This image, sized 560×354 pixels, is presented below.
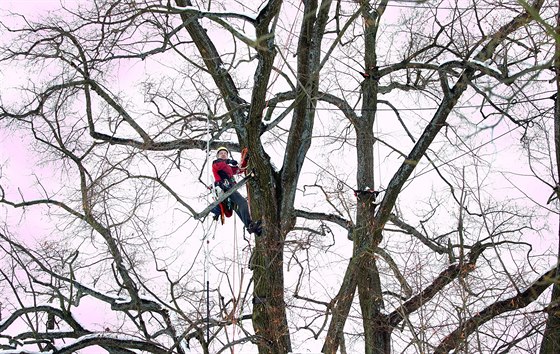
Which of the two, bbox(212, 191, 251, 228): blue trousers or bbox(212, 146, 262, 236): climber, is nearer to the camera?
bbox(212, 146, 262, 236): climber

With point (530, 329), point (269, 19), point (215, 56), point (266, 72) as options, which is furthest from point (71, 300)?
point (530, 329)

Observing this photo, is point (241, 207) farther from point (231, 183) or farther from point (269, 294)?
point (269, 294)

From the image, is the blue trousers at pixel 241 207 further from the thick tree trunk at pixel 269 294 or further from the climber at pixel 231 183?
the thick tree trunk at pixel 269 294

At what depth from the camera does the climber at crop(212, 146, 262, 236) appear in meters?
10.1

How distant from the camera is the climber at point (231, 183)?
10.1 metres

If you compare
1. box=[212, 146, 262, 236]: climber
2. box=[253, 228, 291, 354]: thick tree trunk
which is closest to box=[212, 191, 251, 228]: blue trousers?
box=[212, 146, 262, 236]: climber

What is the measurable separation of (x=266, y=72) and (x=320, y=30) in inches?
68.0

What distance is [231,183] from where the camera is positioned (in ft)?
33.2

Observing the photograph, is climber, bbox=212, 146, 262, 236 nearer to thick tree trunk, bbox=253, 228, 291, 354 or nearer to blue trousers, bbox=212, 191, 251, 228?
blue trousers, bbox=212, 191, 251, 228

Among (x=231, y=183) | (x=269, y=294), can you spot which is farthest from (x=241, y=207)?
(x=269, y=294)

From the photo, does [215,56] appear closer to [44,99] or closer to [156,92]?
[156,92]

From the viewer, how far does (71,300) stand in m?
11.2

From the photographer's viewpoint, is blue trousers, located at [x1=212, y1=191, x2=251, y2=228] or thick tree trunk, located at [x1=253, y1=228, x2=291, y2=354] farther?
blue trousers, located at [x1=212, y1=191, x2=251, y2=228]

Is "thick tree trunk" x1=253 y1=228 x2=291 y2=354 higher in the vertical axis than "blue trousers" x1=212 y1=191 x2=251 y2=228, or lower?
lower
